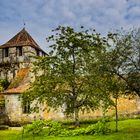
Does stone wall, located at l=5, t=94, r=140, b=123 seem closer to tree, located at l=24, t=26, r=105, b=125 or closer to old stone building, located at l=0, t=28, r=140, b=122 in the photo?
old stone building, located at l=0, t=28, r=140, b=122

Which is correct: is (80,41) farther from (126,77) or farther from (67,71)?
(126,77)

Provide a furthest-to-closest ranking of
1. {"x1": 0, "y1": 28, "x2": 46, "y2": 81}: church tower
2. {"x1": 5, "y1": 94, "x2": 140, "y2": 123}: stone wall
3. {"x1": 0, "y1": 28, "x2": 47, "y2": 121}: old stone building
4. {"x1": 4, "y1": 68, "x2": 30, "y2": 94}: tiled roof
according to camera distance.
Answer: {"x1": 0, "y1": 28, "x2": 46, "y2": 81}: church tower, {"x1": 0, "y1": 28, "x2": 47, "y2": 121}: old stone building, {"x1": 4, "y1": 68, "x2": 30, "y2": 94}: tiled roof, {"x1": 5, "y1": 94, "x2": 140, "y2": 123}: stone wall

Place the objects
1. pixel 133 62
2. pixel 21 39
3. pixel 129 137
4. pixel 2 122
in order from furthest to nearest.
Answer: pixel 21 39
pixel 2 122
pixel 133 62
pixel 129 137

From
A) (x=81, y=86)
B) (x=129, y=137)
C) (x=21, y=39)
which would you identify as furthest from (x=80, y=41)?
(x=21, y=39)

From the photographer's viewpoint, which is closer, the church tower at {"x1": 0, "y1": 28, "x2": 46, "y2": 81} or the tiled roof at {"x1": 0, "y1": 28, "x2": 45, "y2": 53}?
the church tower at {"x1": 0, "y1": 28, "x2": 46, "y2": 81}

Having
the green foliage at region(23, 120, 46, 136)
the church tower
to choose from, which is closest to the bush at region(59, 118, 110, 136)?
the green foliage at region(23, 120, 46, 136)

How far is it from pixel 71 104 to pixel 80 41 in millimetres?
8151

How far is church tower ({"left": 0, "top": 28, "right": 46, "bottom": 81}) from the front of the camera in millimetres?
76812

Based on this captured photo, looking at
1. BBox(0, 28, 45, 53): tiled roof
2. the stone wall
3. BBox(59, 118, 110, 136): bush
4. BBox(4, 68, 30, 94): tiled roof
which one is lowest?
BBox(59, 118, 110, 136): bush

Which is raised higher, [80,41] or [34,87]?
[80,41]

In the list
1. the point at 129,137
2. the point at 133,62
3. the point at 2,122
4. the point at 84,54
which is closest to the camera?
the point at 129,137

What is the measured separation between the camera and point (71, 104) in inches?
1954

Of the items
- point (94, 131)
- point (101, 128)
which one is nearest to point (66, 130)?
point (94, 131)

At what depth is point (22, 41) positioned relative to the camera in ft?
257
